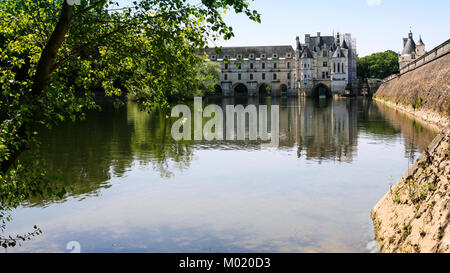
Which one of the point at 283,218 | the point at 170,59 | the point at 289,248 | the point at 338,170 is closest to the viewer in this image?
the point at 170,59

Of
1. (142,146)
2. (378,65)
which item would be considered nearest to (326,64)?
(378,65)

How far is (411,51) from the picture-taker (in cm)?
9200

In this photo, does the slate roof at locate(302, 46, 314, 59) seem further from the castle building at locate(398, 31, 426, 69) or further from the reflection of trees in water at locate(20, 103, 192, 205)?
the reflection of trees in water at locate(20, 103, 192, 205)

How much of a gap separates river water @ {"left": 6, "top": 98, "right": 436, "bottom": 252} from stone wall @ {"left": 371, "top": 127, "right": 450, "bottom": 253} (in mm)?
601

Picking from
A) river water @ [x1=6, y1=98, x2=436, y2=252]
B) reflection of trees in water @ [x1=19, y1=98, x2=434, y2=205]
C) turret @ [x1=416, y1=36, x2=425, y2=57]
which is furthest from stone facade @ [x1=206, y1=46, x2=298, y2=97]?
river water @ [x1=6, y1=98, x2=436, y2=252]

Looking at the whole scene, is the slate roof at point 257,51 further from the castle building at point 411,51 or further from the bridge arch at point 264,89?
the castle building at point 411,51

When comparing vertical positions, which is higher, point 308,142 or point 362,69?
point 362,69

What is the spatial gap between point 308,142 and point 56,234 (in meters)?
16.3

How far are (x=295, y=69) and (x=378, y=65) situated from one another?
74.3 ft

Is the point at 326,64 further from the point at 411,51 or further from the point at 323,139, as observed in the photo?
the point at 323,139

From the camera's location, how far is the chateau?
348ft
